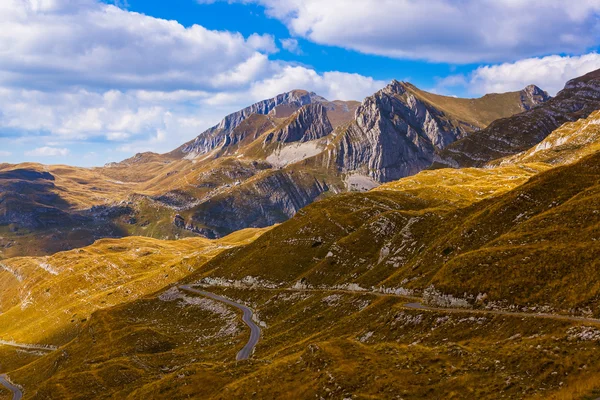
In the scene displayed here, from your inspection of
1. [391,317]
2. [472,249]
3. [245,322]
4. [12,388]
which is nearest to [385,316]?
[391,317]

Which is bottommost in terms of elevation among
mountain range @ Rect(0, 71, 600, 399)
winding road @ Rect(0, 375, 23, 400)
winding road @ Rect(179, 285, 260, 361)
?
winding road @ Rect(0, 375, 23, 400)

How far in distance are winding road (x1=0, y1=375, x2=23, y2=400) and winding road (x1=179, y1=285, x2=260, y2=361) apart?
5846 centimetres

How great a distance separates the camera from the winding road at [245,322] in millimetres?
87812

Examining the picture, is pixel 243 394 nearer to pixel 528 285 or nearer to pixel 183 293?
pixel 528 285

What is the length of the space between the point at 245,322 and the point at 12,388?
85985 mm

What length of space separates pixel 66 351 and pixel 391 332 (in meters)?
128

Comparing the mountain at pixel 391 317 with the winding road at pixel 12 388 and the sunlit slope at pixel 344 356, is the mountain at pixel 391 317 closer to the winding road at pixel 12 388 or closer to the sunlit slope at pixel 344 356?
the sunlit slope at pixel 344 356

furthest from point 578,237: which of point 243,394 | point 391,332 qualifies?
point 243,394

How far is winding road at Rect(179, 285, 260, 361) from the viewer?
87.8 meters

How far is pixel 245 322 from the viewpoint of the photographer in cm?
11325

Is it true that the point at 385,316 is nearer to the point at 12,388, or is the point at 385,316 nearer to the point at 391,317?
the point at 391,317

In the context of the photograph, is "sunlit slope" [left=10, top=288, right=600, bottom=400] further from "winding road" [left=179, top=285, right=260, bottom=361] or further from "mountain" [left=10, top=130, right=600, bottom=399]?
"winding road" [left=179, top=285, right=260, bottom=361]

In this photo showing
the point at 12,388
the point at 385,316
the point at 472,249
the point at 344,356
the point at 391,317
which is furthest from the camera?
the point at 12,388

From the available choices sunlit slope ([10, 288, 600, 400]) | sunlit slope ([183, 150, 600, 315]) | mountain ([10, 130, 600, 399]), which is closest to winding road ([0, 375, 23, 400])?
mountain ([10, 130, 600, 399])
